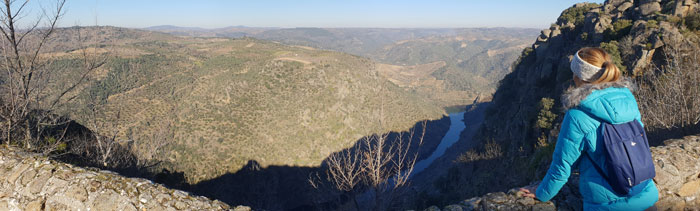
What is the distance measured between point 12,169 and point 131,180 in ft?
8.81

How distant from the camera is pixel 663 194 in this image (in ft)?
13.4

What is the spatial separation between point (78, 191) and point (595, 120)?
742 centimetres

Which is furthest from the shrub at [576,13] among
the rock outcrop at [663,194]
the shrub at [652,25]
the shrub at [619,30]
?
the rock outcrop at [663,194]

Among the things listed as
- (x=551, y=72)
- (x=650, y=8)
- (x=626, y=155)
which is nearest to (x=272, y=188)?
(x=551, y=72)

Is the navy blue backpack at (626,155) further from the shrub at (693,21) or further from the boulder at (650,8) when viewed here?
the boulder at (650,8)

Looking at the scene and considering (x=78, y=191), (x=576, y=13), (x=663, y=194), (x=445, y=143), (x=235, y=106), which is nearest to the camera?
(x=663, y=194)

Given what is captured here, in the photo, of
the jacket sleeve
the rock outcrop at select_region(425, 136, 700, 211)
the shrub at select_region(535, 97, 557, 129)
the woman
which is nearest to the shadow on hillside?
the shrub at select_region(535, 97, 557, 129)

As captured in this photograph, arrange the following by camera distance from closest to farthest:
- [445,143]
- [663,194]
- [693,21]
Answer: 1. [663,194]
2. [693,21]
3. [445,143]

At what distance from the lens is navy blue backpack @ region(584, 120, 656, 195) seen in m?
2.46

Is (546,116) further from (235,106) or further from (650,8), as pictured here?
(235,106)

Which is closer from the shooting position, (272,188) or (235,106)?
(272,188)

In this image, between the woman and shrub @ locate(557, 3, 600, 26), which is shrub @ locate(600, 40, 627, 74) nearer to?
shrub @ locate(557, 3, 600, 26)

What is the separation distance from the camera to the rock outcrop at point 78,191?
4805 mm

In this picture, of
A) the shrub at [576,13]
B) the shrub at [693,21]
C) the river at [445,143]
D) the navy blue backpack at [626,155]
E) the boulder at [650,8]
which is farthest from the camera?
the river at [445,143]
